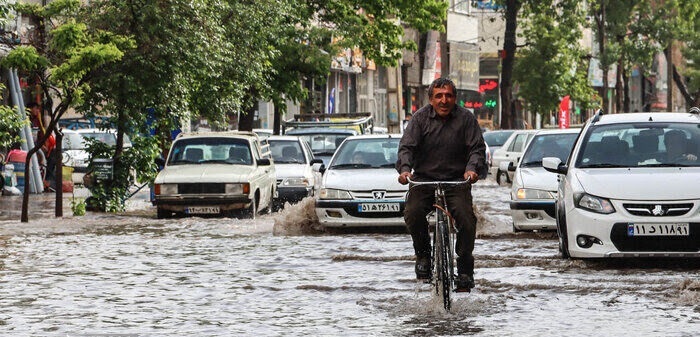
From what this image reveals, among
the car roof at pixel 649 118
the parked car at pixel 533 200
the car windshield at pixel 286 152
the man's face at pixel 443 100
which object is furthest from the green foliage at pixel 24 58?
the man's face at pixel 443 100

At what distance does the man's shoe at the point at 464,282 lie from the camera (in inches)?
495

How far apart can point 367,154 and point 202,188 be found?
3.82m

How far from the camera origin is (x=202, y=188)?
26.7 meters

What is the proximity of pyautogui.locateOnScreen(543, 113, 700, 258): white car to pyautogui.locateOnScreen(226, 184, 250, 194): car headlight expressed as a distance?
10.3 m

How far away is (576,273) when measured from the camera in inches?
604

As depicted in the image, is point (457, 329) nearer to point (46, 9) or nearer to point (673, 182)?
point (673, 182)

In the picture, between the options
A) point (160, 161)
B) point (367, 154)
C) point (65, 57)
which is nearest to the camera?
point (367, 154)

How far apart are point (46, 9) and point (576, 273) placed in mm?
14195

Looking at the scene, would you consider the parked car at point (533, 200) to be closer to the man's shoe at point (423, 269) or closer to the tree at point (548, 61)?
the man's shoe at point (423, 269)

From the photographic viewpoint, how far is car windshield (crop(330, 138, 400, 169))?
23547 millimetres

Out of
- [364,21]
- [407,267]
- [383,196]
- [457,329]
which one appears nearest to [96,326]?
[457,329]

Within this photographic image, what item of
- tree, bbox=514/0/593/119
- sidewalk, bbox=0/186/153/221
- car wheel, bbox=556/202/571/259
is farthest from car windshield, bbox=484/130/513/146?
car wheel, bbox=556/202/571/259

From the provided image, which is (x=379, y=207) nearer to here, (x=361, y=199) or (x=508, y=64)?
(x=361, y=199)

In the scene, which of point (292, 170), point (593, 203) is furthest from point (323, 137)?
point (593, 203)
